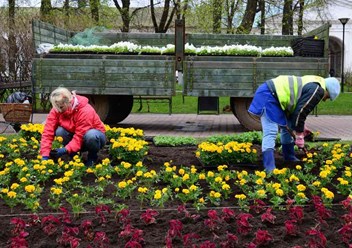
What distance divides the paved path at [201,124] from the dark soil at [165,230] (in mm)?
6871

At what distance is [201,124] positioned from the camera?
14.4 m

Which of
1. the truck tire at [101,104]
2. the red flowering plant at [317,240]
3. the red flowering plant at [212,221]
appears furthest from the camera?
the truck tire at [101,104]

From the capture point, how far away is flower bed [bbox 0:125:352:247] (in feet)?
12.5

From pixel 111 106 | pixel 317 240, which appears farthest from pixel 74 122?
pixel 111 106

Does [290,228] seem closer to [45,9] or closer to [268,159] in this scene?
[268,159]

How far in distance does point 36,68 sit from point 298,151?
658 cm

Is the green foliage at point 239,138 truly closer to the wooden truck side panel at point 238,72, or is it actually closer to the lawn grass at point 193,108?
the wooden truck side panel at point 238,72

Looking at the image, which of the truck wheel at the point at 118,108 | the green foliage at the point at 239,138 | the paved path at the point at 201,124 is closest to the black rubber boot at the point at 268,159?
the green foliage at the point at 239,138

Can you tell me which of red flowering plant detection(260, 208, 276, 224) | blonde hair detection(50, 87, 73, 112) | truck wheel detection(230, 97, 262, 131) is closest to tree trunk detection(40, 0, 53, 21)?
truck wheel detection(230, 97, 262, 131)

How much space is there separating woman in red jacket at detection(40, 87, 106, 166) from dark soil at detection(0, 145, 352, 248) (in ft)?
5.46

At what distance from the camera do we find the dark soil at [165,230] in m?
3.73

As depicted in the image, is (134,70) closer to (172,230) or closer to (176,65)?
(176,65)

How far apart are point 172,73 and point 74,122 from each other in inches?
215

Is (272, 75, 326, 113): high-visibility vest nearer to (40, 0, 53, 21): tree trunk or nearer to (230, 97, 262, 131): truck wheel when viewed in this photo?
(230, 97, 262, 131): truck wheel
